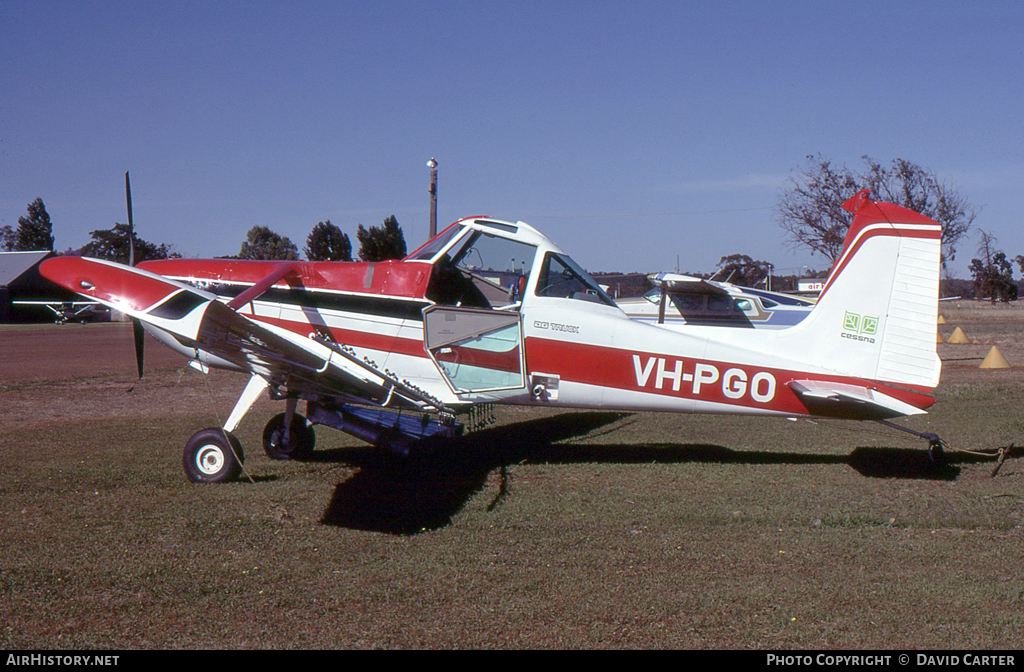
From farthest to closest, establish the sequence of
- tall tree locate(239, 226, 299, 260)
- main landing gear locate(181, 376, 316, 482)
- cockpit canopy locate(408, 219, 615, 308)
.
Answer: tall tree locate(239, 226, 299, 260) → cockpit canopy locate(408, 219, 615, 308) → main landing gear locate(181, 376, 316, 482)

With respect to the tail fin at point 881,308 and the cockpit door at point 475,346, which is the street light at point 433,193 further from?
Answer: the tail fin at point 881,308

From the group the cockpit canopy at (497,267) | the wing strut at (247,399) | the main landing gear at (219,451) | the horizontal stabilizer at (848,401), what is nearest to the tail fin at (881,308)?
the horizontal stabilizer at (848,401)

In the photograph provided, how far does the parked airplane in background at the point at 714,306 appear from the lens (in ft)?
64.0

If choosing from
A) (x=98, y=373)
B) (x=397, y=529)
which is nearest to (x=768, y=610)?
(x=397, y=529)

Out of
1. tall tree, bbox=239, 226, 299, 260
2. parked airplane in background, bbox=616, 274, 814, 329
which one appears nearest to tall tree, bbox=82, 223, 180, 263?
parked airplane in background, bbox=616, 274, 814, 329

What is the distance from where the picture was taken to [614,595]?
4.33 meters

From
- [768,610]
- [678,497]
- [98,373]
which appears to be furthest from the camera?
[98,373]

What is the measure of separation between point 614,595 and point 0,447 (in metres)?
7.76

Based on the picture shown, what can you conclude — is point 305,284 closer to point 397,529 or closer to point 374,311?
point 374,311

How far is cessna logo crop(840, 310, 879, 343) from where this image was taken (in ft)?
23.5

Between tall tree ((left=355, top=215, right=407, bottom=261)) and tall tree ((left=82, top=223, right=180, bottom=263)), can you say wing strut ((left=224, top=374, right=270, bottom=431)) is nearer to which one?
tall tree ((left=82, top=223, right=180, bottom=263))

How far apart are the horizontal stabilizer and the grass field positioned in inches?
25.9

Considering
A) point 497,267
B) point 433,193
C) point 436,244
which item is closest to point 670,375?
point 497,267

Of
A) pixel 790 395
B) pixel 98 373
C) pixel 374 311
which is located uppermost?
pixel 374 311
